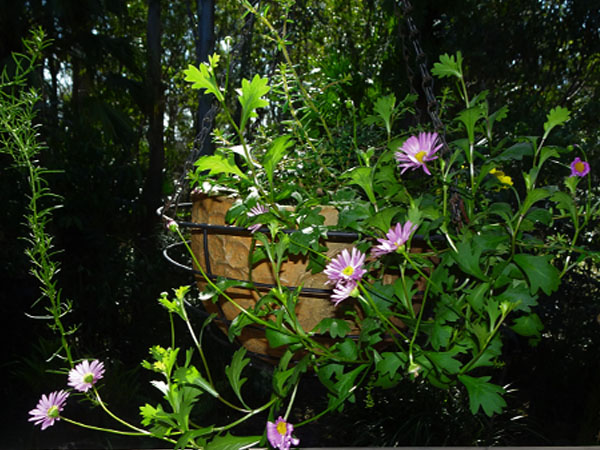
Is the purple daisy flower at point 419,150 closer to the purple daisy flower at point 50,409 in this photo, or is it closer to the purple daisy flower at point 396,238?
the purple daisy flower at point 396,238

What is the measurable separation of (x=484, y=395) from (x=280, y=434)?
0.20 metres

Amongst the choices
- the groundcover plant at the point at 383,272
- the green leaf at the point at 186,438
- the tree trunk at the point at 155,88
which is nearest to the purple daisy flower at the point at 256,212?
the groundcover plant at the point at 383,272

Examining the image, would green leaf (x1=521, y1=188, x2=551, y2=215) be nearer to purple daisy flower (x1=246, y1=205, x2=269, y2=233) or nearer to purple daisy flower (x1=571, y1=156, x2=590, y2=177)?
purple daisy flower (x1=571, y1=156, x2=590, y2=177)

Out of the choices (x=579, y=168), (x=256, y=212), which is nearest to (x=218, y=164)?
(x=256, y=212)

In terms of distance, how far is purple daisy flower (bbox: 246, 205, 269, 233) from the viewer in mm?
619

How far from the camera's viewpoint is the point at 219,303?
0.72 meters

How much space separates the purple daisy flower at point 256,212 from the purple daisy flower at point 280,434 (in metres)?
0.21

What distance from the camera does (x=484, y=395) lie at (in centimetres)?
54

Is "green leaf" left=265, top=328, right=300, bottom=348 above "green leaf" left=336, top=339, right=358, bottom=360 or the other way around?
above

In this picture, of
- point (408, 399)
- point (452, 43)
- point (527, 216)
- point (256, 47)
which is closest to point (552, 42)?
point (452, 43)

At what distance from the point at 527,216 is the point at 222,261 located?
0.37m

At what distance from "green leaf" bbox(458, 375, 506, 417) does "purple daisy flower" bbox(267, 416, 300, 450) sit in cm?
17

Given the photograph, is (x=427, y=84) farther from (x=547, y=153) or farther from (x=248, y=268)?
(x=248, y=268)

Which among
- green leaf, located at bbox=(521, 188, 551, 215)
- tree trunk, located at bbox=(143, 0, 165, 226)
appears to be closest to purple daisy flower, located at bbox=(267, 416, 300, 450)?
green leaf, located at bbox=(521, 188, 551, 215)
